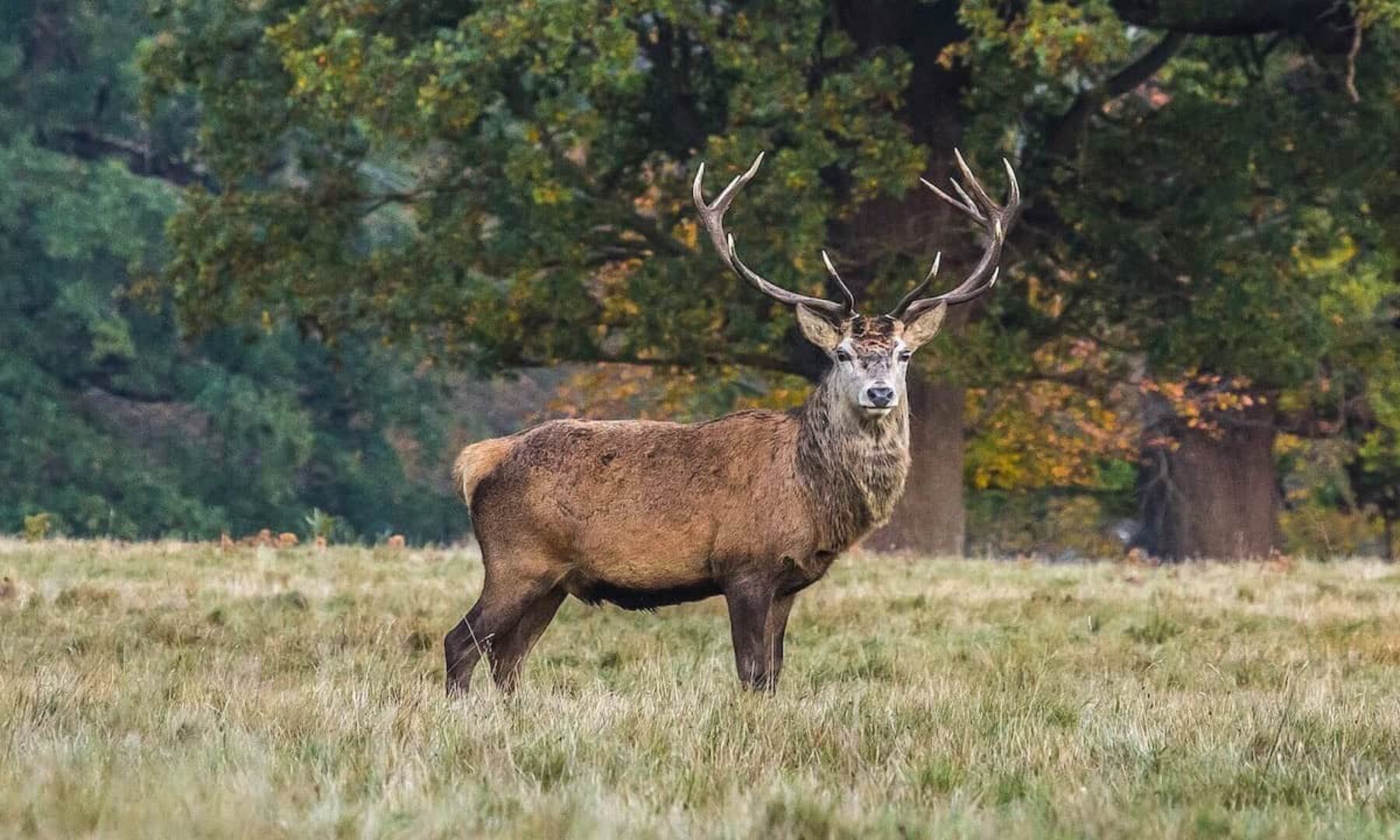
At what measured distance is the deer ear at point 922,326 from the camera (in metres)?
8.98

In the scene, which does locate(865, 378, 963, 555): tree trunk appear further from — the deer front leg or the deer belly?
the deer front leg

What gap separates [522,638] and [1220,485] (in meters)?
18.2

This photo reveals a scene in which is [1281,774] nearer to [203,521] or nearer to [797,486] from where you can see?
[797,486]

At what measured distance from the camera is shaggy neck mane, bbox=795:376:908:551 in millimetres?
8680

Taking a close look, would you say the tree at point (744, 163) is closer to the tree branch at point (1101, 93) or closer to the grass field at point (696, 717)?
the tree branch at point (1101, 93)

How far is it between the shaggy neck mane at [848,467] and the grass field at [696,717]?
2.23 ft

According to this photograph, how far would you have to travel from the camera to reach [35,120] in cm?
3319

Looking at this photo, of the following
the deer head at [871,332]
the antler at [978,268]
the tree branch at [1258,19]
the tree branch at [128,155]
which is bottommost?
the deer head at [871,332]

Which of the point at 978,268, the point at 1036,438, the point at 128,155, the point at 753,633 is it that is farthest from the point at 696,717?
the point at 128,155

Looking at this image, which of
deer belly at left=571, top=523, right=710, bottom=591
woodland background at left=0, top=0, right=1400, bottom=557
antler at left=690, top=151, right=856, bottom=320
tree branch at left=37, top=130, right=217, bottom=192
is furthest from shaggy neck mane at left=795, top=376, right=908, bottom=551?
tree branch at left=37, top=130, right=217, bottom=192

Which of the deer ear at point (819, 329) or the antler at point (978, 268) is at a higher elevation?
the antler at point (978, 268)

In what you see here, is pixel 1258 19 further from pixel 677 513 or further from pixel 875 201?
pixel 677 513

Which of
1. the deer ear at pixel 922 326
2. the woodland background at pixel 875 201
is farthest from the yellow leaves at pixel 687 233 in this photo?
the deer ear at pixel 922 326

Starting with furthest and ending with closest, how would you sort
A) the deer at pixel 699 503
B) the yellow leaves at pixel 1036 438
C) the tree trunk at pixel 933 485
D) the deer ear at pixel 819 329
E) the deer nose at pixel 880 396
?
the yellow leaves at pixel 1036 438 → the tree trunk at pixel 933 485 → the deer ear at pixel 819 329 → the deer at pixel 699 503 → the deer nose at pixel 880 396
